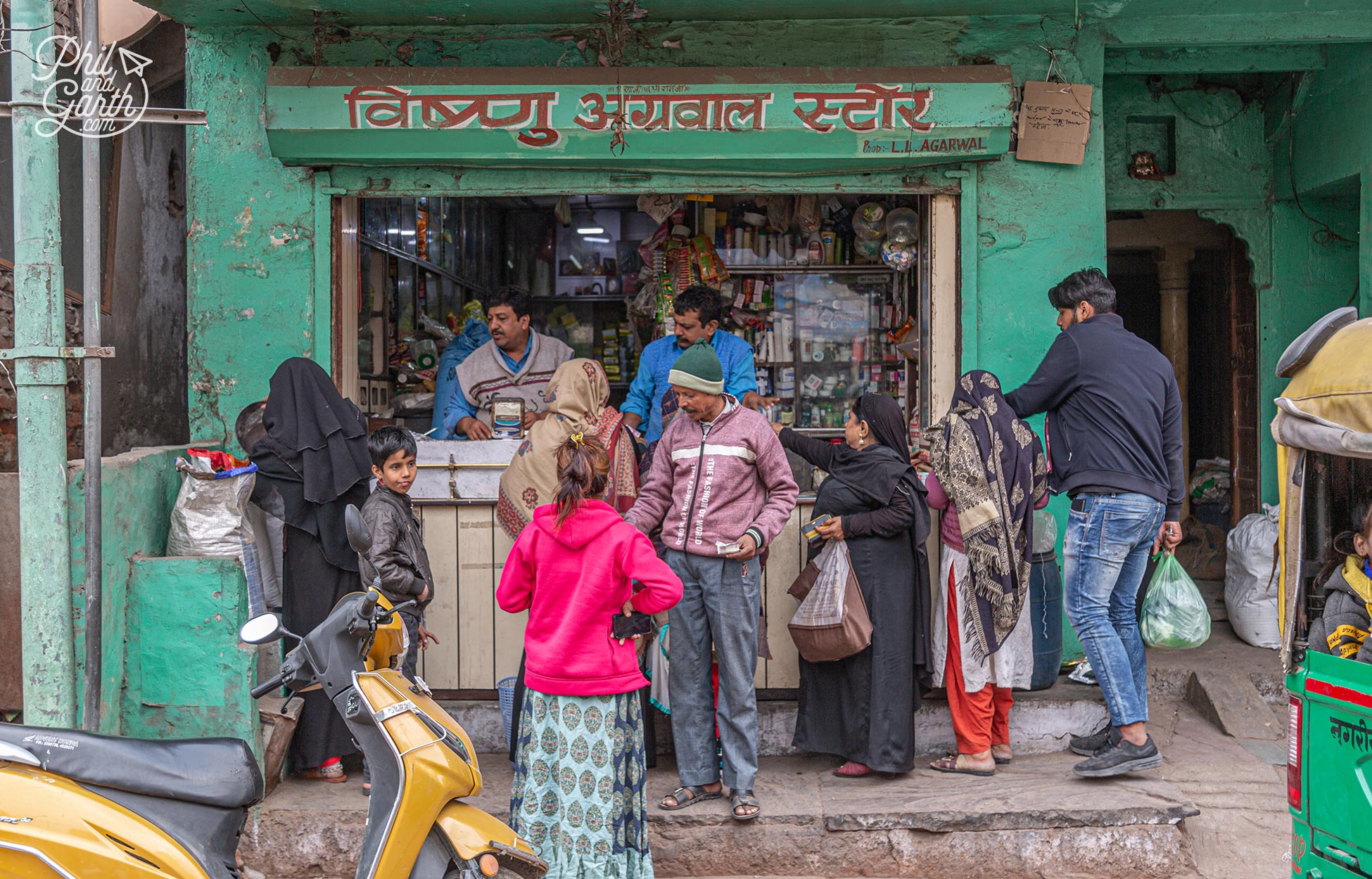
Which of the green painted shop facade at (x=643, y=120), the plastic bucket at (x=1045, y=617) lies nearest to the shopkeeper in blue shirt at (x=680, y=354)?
the green painted shop facade at (x=643, y=120)

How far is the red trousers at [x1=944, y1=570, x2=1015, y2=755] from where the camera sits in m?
4.81

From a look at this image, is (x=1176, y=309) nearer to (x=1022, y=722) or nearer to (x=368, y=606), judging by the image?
(x=1022, y=722)

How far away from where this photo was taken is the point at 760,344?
737 cm

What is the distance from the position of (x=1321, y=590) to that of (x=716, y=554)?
6.93 feet

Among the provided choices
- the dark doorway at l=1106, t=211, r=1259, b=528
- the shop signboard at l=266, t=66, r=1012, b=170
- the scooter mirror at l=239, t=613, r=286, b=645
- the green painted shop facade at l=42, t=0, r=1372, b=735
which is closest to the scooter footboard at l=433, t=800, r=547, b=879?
the scooter mirror at l=239, t=613, r=286, b=645

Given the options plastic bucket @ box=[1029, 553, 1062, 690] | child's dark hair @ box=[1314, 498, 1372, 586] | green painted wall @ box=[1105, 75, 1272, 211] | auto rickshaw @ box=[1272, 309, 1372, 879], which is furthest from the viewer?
green painted wall @ box=[1105, 75, 1272, 211]

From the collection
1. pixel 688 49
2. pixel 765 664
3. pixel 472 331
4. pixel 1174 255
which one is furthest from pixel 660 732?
pixel 1174 255

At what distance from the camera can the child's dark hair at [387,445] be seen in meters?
4.45

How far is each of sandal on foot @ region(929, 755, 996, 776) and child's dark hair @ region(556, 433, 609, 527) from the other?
2195 mm

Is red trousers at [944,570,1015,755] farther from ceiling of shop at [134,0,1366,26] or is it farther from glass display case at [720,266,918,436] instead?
ceiling of shop at [134,0,1366,26]

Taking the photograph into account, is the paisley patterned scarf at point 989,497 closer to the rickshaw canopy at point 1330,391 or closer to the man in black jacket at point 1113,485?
the man in black jacket at point 1113,485

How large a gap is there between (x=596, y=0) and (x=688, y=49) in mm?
638

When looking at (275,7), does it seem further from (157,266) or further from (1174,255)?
(1174,255)

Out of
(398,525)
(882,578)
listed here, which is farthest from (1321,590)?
(398,525)
